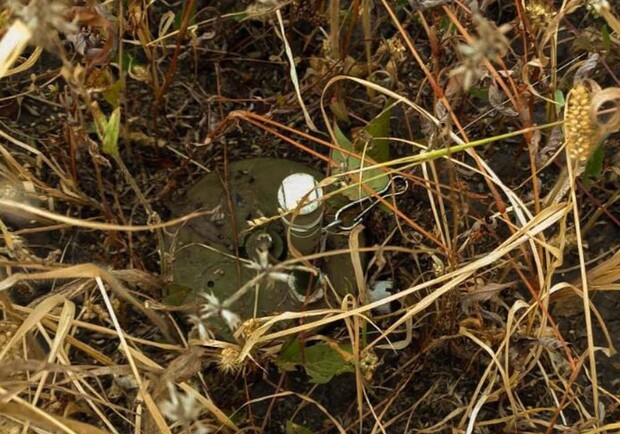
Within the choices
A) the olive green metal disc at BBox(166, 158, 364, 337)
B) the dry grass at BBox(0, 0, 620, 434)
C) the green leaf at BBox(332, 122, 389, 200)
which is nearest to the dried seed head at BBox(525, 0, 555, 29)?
the dry grass at BBox(0, 0, 620, 434)

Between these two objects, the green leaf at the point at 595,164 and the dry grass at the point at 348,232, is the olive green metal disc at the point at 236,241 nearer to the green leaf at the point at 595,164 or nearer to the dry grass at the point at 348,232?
the dry grass at the point at 348,232

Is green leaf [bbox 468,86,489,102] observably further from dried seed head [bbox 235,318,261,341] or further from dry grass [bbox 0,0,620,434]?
dried seed head [bbox 235,318,261,341]

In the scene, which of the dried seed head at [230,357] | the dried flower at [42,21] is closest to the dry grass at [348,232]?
the dried seed head at [230,357]

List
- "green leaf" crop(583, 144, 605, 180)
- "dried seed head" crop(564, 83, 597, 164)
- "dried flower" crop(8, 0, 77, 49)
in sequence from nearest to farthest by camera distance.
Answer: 1. "dried flower" crop(8, 0, 77, 49)
2. "dried seed head" crop(564, 83, 597, 164)
3. "green leaf" crop(583, 144, 605, 180)

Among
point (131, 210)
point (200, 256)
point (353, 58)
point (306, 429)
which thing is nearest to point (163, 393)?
point (306, 429)

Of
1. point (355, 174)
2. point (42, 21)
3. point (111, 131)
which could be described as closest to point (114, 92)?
point (111, 131)

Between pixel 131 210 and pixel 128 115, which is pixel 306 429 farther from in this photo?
pixel 128 115
